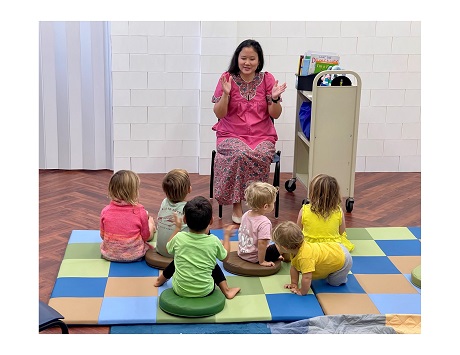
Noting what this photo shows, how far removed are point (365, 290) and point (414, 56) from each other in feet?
10.2

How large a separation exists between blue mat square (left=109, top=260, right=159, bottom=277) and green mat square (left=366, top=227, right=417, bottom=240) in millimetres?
1649

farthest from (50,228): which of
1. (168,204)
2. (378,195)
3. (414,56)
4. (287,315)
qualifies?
(414,56)

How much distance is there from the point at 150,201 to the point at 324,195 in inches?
73.4

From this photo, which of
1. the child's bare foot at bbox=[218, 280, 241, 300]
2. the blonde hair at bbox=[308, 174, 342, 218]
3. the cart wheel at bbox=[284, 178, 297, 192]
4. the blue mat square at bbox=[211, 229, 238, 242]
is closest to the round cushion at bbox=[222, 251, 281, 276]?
the child's bare foot at bbox=[218, 280, 241, 300]

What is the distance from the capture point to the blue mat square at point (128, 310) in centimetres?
385

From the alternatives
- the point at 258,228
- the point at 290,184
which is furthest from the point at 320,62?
the point at 258,228

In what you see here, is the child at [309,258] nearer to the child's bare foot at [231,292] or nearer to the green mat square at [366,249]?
the child's bare foot at [231,292]

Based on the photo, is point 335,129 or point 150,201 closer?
point 335,129

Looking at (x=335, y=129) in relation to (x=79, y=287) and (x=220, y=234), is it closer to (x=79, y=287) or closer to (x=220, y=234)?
(x=220, y=234)

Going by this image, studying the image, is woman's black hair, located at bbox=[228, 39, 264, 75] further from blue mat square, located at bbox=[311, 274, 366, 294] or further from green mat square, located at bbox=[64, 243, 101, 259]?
blue mat square, located at bbox=[311, 274, 366, 294]

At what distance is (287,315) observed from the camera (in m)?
3.92

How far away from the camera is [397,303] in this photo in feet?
13.5

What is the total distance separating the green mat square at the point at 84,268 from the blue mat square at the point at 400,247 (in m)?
1.87
